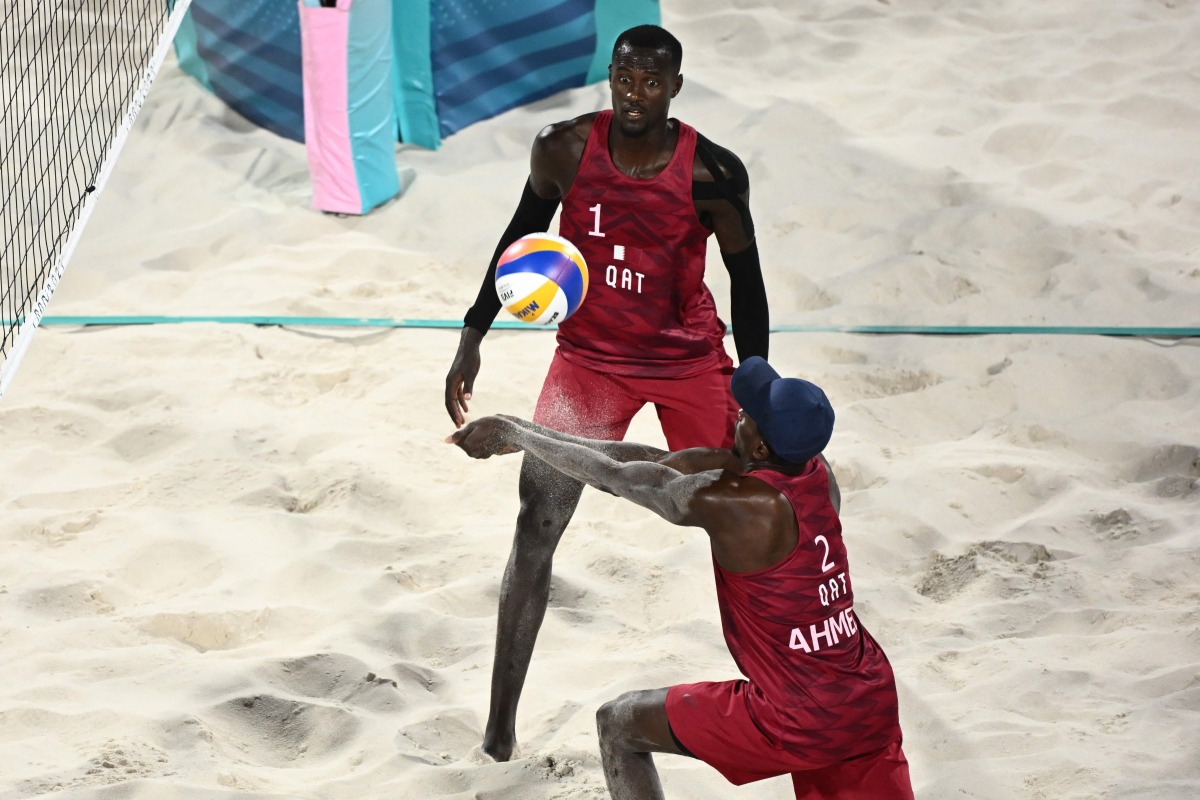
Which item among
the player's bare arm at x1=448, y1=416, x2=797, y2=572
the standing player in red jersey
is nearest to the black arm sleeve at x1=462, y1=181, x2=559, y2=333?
the standing player in red jersey

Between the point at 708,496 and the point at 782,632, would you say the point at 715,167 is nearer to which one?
the point at 708,496

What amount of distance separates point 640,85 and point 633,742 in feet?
5.07

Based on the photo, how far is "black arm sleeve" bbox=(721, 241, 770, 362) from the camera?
11.3ft

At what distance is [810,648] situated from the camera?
2.59 m

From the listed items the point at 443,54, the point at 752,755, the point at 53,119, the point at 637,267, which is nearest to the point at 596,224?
the point at 637,267

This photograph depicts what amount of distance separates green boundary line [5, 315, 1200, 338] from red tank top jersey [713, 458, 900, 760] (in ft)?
11.0

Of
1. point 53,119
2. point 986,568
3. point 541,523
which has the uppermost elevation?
point 541,523

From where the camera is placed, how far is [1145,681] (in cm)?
367

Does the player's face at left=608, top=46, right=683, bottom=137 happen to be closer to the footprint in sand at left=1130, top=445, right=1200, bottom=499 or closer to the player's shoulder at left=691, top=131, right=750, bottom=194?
the player's shoulder at left=691, top=131, right=750, bottom=194

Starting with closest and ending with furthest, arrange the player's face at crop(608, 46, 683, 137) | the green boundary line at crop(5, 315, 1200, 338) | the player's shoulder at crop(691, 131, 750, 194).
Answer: the player's face at crop(608, 46, 683, 137) < the player's shoulder at crop(691, 131, 750, 194) < the green boundary line at crop(5, 315, 1200, 338)

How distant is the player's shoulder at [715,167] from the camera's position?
3.34 meters

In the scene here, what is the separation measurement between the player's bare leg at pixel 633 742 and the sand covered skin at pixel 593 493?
496mm

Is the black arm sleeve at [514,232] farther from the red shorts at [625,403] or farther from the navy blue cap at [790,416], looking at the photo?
the navy blue cap at [790,416]

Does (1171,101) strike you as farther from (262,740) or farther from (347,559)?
(262,740)
